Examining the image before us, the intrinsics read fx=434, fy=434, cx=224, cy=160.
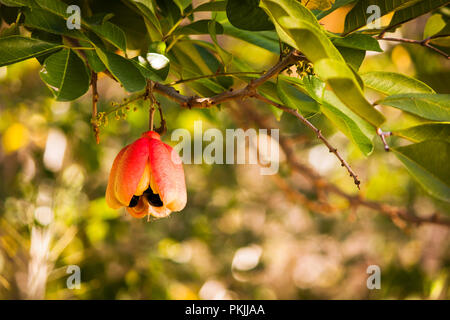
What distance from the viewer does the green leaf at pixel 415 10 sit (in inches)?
21.2

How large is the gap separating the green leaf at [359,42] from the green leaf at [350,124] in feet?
0.22

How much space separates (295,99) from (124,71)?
0.74 ft

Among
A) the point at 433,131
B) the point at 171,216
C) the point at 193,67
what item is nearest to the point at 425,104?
the point at 433,131

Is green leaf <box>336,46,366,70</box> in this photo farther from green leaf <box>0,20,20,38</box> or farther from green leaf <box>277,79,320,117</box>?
green leaf <box>0,20,20,38</box>

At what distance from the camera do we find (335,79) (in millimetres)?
378

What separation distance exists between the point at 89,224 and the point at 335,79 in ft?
5.18

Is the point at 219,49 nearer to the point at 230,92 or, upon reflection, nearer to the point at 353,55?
the point at 230,92

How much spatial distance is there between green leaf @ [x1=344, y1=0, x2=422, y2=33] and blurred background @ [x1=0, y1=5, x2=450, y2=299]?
47 cm

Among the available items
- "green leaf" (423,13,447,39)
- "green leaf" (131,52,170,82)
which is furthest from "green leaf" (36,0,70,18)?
"green leaf" (423,13,447,39)

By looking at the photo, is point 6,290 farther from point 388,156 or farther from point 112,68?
point 388,156

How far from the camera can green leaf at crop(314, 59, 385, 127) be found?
1.23 ft

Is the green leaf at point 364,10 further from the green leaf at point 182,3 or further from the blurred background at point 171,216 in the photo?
the blurred background at point 171,216

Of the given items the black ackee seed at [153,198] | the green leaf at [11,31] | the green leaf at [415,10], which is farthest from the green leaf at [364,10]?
the green leaf at [11,31]
